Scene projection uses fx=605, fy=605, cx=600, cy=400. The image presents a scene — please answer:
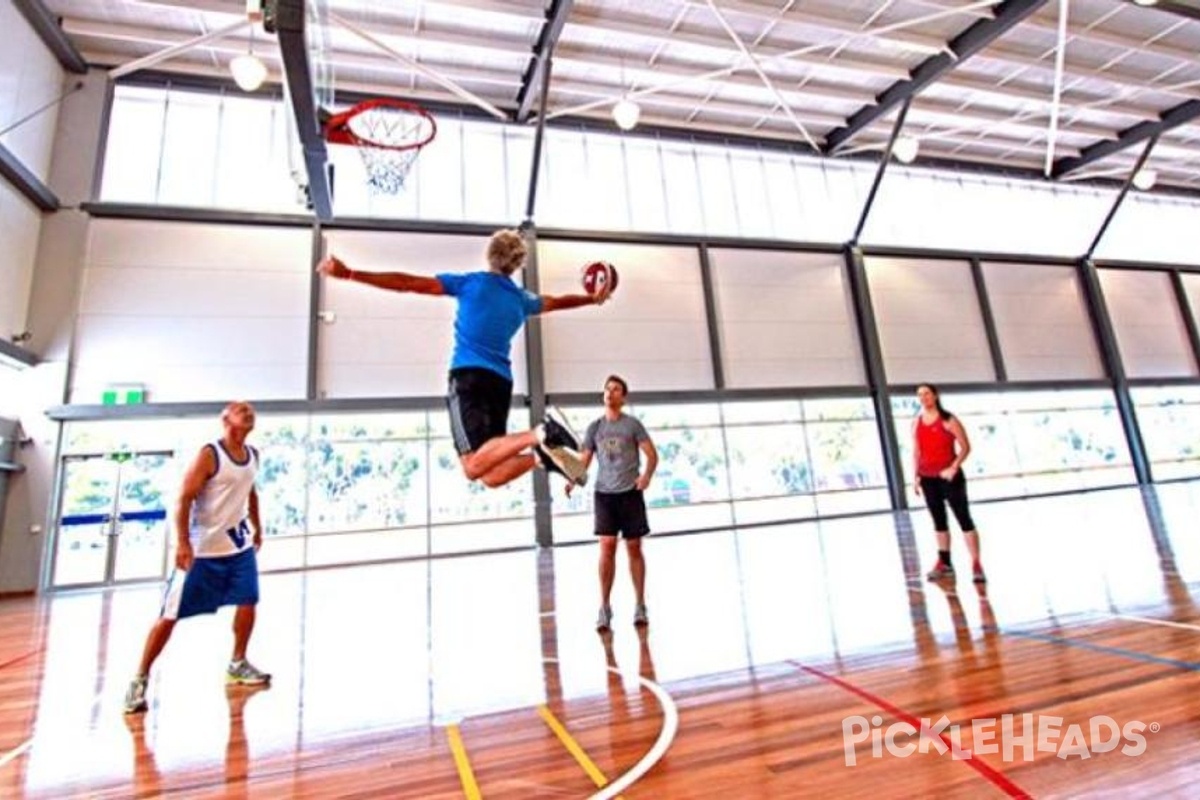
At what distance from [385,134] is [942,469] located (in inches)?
249

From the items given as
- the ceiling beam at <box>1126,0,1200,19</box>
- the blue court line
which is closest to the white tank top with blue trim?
the blue court line

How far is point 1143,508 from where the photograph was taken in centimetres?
893

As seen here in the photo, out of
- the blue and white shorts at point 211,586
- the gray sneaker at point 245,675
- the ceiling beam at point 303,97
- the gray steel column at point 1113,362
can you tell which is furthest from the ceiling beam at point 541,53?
the gray steel column at point 1113,362

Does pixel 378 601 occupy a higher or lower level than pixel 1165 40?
lower

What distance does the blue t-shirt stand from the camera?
9.66 feet

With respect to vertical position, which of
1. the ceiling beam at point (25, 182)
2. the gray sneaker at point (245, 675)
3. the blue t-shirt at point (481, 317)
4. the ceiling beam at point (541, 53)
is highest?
the ceiling beam at point (541, 53)

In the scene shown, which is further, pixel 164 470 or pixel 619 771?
pixel 164 470

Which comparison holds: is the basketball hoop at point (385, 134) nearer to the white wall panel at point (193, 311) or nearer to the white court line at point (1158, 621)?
the white wall panel at point (193, 311)

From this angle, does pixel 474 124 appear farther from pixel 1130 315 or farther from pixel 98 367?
pixel 1130 315

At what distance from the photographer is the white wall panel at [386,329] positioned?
393 inches

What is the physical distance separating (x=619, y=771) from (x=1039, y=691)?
169 centimetres

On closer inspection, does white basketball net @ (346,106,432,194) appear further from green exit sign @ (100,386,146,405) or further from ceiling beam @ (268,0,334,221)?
green exit sign @ (100,386,146,405)

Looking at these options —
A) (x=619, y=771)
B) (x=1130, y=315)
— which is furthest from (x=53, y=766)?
(x=1130, y=315)

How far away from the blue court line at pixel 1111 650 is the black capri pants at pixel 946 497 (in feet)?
5.21
